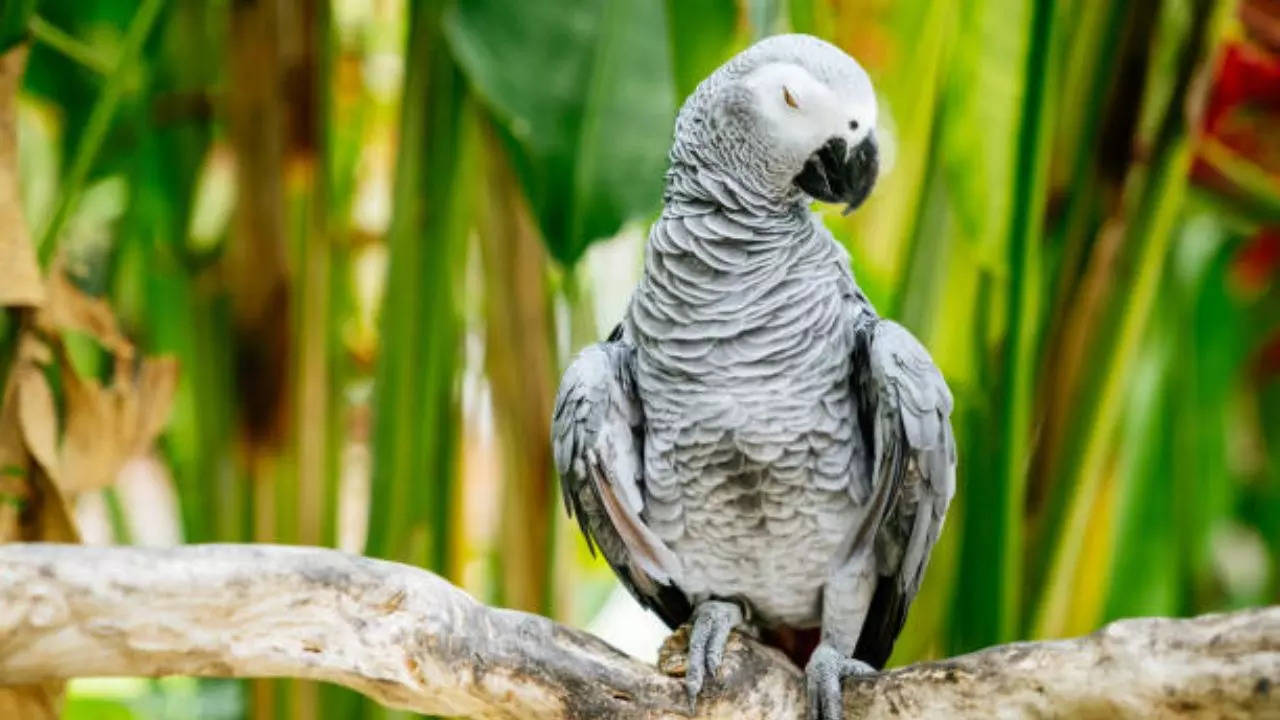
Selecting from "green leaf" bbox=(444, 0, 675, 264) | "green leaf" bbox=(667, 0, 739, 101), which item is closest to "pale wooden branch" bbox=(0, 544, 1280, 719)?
"green leaf" bbox=(444, 0, 675, 264)

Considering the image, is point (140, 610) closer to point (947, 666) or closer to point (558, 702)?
point (558, 702)

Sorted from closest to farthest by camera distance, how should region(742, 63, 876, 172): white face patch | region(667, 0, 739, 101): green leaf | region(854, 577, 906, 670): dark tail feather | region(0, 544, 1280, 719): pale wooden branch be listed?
region(0, 544, 1280, 719): pale wooden branch < region(742, 63, 876, 172): white face patch < region(854, 577, 906, 670): dark tail feather < region(667, 0, 739, 101): green leaf

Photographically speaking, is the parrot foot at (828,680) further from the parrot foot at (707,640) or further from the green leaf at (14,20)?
the green leaf at (14,20)

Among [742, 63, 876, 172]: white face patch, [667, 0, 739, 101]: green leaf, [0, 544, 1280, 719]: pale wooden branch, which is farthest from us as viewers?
[667, 0, 739, 101]: green leaf

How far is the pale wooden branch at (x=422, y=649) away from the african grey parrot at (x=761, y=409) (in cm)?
8

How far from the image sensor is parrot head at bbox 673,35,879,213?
2.17 ft

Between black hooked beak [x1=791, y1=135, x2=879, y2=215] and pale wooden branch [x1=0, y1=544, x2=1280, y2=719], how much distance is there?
0.83 ft

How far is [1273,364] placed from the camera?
145 cm

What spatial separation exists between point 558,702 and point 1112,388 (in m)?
0.55

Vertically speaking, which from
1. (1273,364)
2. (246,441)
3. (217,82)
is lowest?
(246,441)

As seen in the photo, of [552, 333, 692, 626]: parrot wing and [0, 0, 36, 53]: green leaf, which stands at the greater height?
[0, 0, 36, 53]: green leaf

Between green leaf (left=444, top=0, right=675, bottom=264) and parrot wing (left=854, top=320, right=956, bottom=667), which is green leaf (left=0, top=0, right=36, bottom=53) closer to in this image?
green leaf (left=444, top=0, right=675, bottom=264)

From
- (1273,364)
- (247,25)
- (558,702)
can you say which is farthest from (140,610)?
(1273,364)

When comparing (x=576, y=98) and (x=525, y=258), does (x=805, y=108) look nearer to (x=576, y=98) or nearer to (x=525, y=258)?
(x=576, y=98)
